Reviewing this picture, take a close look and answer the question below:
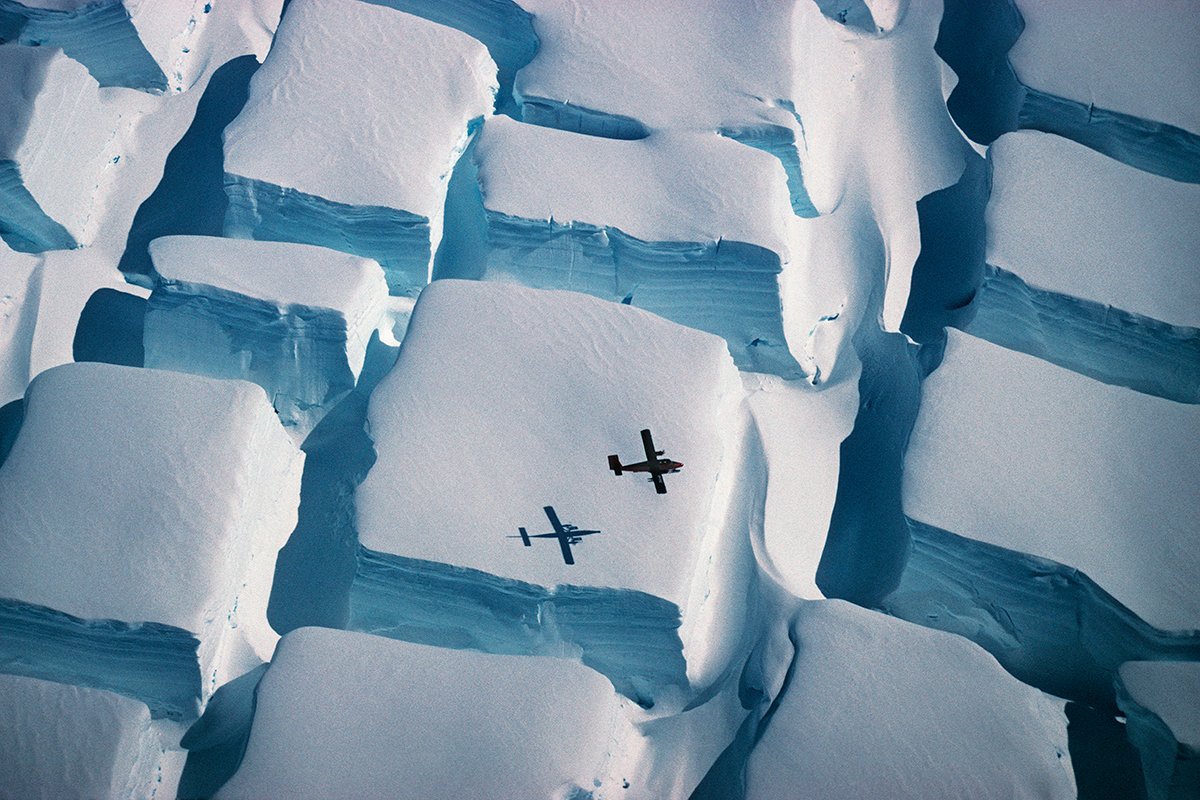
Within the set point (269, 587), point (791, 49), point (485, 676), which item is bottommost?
point (269, 587)

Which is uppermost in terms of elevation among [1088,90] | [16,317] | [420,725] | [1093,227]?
[1088,90]

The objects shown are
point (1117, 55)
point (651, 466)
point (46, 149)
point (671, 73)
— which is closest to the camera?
point (651, 466)

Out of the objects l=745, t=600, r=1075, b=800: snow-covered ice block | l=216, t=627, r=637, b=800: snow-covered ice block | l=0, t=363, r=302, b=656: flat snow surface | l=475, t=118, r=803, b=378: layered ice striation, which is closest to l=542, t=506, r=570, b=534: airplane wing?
l=216, t=627, r=637, b=800: snow-covered ice block

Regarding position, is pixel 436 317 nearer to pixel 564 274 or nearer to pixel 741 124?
pixel 564 274

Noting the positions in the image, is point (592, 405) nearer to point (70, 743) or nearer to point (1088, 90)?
point (70, 743)

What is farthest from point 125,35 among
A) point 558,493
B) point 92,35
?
point 558,493

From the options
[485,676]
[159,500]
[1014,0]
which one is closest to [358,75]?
[159,500]
